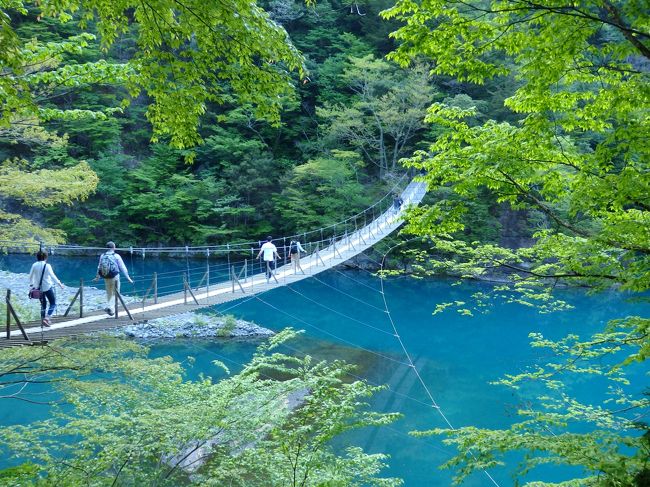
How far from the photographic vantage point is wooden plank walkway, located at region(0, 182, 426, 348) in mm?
3369

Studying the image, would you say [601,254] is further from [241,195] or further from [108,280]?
[241,195]

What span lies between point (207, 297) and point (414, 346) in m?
4.59

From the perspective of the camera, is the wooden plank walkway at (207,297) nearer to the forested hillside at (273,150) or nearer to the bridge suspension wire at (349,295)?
the bridge suspension wire at (349,295)

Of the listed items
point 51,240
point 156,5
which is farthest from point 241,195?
point 156,5

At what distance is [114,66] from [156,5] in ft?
4.69

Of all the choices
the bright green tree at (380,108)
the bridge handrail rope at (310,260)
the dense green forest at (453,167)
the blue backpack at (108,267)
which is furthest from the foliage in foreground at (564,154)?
the bright green tree at (380,108)

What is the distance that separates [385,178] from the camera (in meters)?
13.9

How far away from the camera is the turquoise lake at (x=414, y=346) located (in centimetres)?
518

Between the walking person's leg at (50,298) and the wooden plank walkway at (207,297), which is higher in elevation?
the walking person's leg at (50,298)

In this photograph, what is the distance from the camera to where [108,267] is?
155 inches

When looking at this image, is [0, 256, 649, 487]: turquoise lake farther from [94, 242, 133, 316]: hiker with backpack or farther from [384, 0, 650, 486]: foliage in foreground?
[384, 0, 650, 486]: foliage in foreground

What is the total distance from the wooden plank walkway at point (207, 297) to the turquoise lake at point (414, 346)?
1.42 metres

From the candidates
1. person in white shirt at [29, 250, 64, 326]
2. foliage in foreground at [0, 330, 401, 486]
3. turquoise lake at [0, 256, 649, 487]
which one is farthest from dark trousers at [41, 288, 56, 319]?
turquoise lake at [0, 256, 649, 487]

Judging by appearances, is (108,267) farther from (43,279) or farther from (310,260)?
(310,260)
